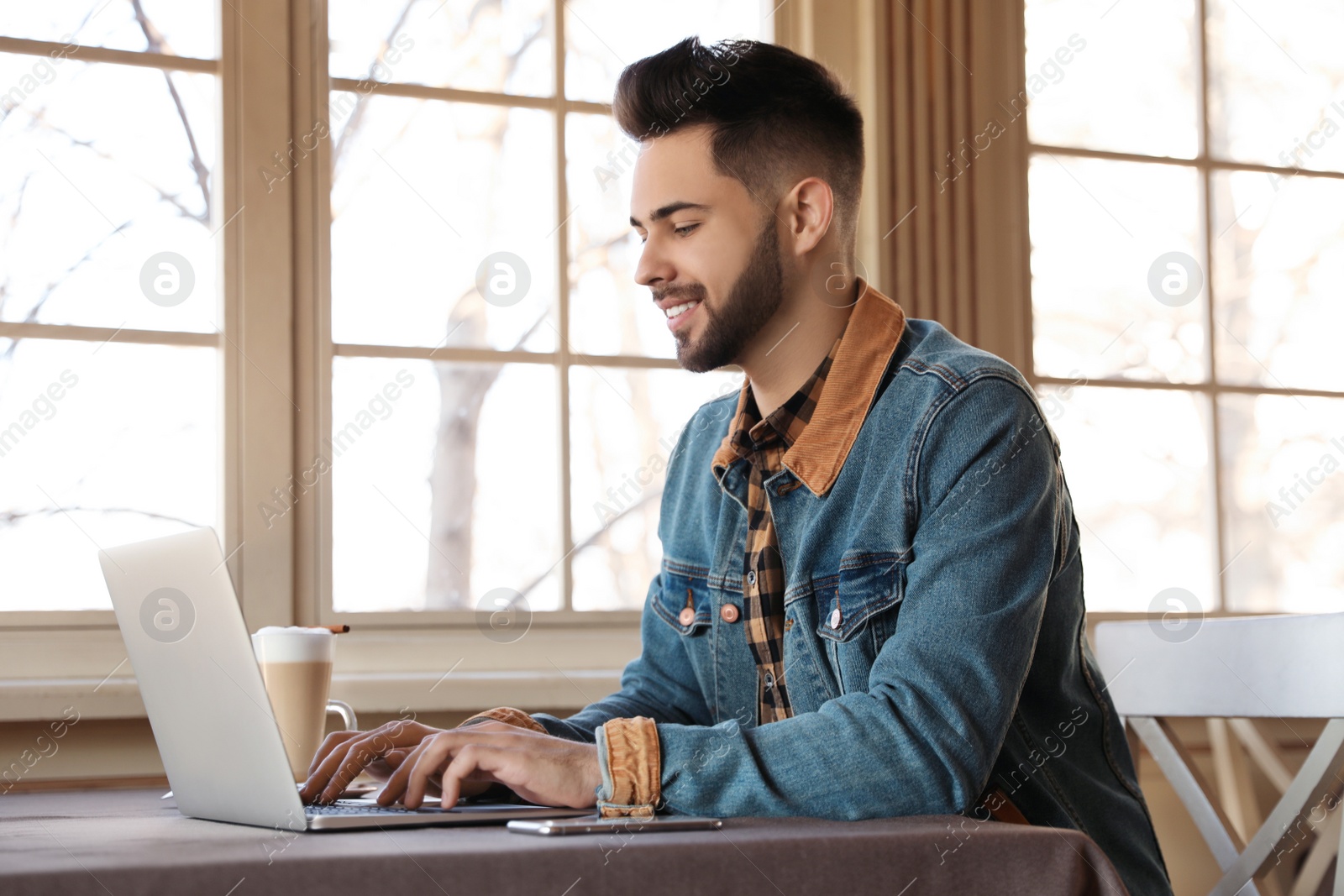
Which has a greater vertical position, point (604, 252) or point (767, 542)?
point (604, 252)

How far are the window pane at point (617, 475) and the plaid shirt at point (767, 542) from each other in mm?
738

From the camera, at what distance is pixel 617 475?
2201 millimetres

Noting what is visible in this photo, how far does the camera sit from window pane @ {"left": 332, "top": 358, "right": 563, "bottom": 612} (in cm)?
205

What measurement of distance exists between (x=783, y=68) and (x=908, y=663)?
85 cm

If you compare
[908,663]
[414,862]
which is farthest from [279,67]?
[414,862]

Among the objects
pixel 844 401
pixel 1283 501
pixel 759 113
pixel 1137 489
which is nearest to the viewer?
pixel 844 401

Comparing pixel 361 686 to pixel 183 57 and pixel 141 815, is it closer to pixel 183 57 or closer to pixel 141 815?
pixel 141 815

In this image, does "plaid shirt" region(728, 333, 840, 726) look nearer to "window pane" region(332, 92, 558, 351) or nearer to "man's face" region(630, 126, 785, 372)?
"man's face" region(630, 126, 785, 372)

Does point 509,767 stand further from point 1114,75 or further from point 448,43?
point 1114,75

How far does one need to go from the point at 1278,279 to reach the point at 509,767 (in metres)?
2.39

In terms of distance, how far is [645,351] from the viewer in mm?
2252

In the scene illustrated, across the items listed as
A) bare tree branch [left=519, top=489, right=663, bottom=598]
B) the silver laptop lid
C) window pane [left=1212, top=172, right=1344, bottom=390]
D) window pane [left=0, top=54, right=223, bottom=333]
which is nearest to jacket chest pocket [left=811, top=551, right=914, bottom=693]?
the silver laptop lid

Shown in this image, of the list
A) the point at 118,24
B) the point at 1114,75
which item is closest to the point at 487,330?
the point at 118,24

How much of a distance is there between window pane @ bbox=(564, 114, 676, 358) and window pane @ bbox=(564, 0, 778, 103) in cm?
8
